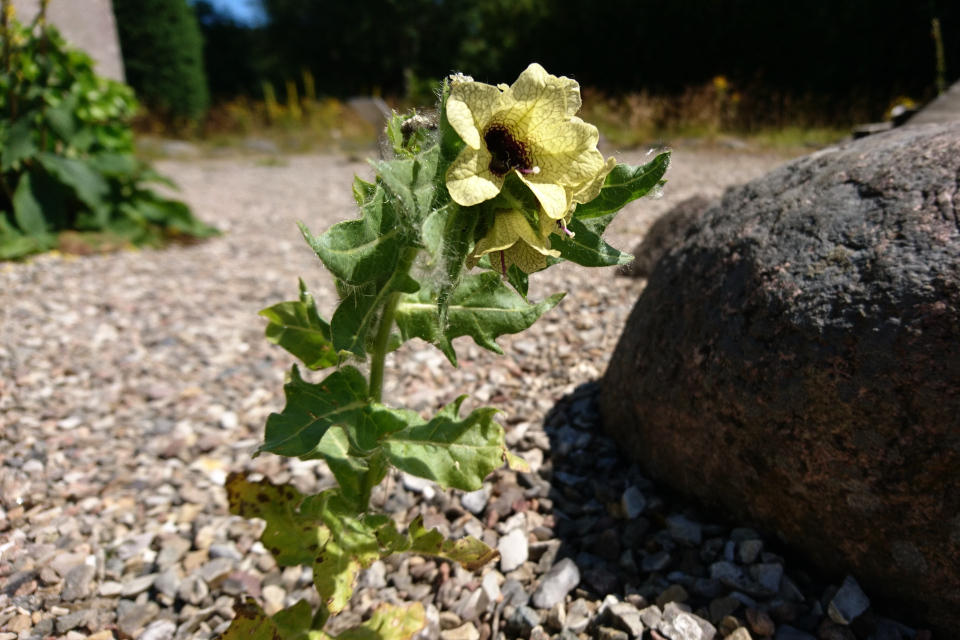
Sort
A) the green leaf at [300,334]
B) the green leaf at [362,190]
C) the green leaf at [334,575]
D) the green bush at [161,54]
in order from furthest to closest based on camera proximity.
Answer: the green bush at [161,54], the green leaf at [300,334], the green leaf at [334,575], the green leaf at [362,190]

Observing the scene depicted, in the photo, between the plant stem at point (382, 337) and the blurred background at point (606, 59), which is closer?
the plant stem at point (382, 337)

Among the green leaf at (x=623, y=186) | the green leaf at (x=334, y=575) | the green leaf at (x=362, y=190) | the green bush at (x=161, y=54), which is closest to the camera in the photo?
the green leaf at (x=623, y=186)

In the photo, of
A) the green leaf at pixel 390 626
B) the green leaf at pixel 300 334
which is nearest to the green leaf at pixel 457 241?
the green leaf at pixel 300 334

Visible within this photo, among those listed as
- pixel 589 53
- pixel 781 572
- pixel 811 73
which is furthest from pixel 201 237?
pixel 589 53

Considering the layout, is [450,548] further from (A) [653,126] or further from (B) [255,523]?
(A) [653,126]

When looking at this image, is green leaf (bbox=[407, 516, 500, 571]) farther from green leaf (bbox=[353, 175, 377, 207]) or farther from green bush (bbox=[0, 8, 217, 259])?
green bush (bbox=[0, 8, 217, 259])

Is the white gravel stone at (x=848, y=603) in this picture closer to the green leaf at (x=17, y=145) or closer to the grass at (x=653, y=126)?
the green leaf at (x=17, y=145)

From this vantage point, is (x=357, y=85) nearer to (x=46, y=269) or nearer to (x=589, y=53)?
(x=589, y=53)
